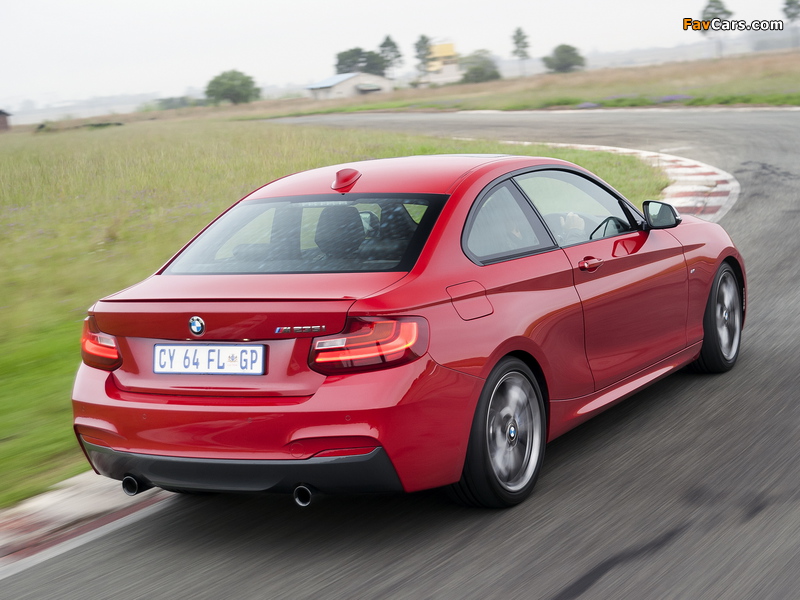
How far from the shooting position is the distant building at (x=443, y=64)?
190 meters

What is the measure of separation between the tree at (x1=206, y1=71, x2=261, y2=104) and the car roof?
503ft

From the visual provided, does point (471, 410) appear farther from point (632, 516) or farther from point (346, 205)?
point (346, 205)

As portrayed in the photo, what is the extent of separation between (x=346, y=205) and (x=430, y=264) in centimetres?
66

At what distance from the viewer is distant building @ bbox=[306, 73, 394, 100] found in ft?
481

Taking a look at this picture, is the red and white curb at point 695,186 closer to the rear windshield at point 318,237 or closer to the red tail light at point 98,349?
the rear windshield at point 318,237

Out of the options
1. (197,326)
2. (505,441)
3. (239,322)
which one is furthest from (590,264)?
(197,326)

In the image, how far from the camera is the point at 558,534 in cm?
378

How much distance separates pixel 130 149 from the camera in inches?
1063

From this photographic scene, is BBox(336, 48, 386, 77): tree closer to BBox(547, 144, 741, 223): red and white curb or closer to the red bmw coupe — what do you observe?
BBox(547, 144, 741, 223): red and white curb

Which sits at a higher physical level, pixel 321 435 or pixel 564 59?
pixel 321 435

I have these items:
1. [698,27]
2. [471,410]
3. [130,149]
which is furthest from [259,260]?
[698,27]

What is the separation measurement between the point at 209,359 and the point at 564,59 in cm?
15564

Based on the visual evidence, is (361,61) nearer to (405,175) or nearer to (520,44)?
(520,44)

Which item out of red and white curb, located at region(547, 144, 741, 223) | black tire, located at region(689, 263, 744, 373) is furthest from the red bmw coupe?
red and white curb, located at region(547, 144, 741, 223)
